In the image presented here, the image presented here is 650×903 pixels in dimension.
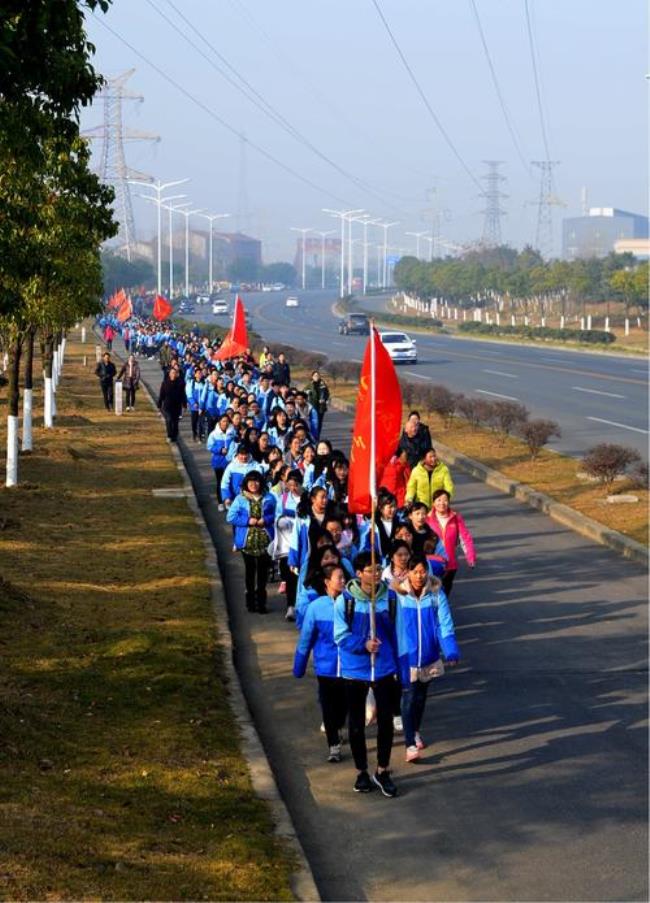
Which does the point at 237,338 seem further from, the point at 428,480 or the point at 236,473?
the point at 428,480

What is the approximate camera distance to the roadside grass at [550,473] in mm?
20000

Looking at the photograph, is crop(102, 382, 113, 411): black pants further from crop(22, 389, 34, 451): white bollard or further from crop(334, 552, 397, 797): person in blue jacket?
crop(334, 552, 397, 797): person in blue jacket

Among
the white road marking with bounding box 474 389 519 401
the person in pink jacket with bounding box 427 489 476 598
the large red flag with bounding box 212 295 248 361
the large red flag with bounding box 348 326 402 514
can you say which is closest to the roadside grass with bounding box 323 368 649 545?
the large red flag with bounding box 212 295 248 361

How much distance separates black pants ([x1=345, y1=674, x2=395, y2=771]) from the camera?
9383 mm

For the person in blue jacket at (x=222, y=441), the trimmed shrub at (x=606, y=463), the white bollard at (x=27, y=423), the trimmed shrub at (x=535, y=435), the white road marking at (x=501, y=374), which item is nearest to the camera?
the person in blue jacket at (x=222, y=441)

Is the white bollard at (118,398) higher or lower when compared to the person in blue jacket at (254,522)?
lower

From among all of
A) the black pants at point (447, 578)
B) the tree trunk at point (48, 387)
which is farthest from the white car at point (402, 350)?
the black pants at point (447, 578)

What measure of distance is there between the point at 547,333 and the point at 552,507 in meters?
64.3

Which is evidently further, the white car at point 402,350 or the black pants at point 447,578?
the white car at point 402,350

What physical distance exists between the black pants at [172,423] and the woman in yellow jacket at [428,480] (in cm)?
1469

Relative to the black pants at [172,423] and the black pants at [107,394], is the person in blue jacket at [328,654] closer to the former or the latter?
the black pants at [172,423]

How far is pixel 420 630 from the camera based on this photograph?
32.4 ft

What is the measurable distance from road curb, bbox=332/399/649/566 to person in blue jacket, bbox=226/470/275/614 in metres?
4.58

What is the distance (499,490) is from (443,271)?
11689 centimetres
